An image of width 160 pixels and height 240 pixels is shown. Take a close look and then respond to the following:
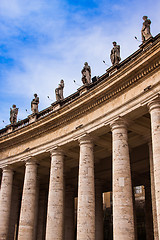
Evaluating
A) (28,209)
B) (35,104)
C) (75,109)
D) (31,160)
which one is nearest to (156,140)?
(75,109)

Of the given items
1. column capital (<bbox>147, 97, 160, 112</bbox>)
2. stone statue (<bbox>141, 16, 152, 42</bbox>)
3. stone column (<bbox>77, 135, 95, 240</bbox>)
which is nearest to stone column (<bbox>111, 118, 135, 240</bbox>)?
column capital (<bbox>147, 97, 160, 112</bbox>)

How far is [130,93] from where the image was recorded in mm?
21750

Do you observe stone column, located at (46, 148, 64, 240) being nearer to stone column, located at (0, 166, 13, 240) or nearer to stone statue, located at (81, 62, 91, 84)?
stone statue, located at (81, 62, 91, 84)

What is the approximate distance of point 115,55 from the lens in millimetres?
25328

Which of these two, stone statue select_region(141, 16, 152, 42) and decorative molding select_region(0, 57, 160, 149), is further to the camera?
stone statue select_region(141, 16, 152, 42)

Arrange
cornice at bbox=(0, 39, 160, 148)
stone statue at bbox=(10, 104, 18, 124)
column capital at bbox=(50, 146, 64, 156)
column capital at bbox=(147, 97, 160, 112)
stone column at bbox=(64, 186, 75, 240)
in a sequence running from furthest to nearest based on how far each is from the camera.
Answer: stone statue at bbox=(10, 104, 18, 124) → stone column at bbox=(64, 186, 75, 240) → column capital at bbox=(50, 146, 64, 156) → cornice at bbox=(0, 39, 160, 148) → column capital at bbox=(147, 97, 160, 112)

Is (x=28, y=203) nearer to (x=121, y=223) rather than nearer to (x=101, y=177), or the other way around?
(x=101, y=177)

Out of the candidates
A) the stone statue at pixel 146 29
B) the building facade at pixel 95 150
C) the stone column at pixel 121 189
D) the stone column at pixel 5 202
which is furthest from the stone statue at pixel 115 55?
the stone column at pixel 5 202

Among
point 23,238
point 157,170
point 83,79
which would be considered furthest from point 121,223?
point 83,79

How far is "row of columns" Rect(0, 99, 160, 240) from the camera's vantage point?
1906 centimetres

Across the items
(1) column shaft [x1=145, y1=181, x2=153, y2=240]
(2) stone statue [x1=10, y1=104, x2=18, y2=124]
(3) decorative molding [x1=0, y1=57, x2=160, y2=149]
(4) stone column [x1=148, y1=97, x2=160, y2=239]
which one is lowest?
(1) column shaft [x1=145, y1=181, x2=153, y2=240]

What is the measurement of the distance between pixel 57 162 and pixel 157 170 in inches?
458

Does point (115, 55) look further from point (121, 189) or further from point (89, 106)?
point (121, 189)

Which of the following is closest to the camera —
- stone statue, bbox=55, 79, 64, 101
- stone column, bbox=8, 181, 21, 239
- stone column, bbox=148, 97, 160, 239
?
stone column, bbox=148, 97, 160, 239
